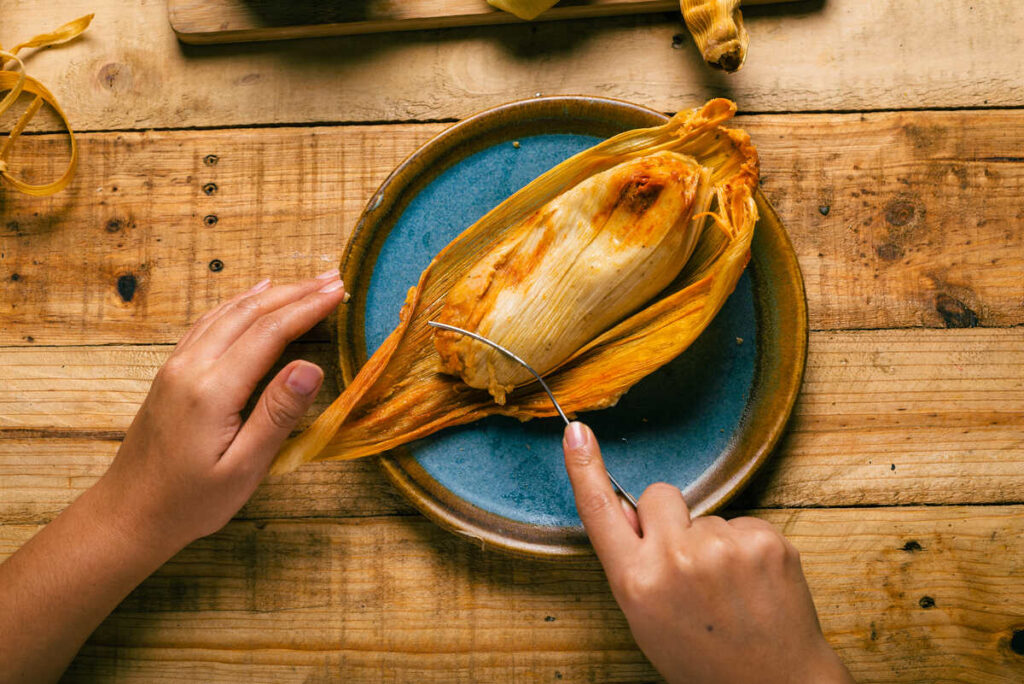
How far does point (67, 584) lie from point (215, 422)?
1.05ft

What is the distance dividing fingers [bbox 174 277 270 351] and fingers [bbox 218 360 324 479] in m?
0.17

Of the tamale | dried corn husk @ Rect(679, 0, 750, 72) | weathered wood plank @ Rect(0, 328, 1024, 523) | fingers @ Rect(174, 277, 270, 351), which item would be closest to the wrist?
weathered wood plank @ Rect(0, 328, 1024, 523)

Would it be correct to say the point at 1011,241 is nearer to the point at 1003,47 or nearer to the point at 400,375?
the point at 1003,47

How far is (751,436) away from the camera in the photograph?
96 centimetres

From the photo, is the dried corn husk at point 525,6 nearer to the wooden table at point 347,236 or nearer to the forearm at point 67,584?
the wooden table at point 347,236

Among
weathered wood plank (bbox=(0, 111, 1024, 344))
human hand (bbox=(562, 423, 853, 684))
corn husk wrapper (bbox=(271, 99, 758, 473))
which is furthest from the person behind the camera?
weathered wood plank (bbox=(0, 111, 1024, 344))

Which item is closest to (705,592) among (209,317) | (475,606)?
(475,606)

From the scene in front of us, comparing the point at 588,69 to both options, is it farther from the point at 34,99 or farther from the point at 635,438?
the point at 34,99

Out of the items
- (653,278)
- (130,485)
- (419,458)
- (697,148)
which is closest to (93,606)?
(130,485)

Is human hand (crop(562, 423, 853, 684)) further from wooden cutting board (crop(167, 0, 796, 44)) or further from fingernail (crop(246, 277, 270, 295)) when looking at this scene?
wooden cutting board (crop(167, 0, 796, 44))

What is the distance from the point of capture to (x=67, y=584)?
0.95 m

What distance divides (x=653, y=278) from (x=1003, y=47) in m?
0.70

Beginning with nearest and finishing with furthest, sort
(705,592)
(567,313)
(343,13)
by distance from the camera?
1. (705,592)
2. (567,313)
3. (343,13)

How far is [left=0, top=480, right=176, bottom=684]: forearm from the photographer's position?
0.94 metres
